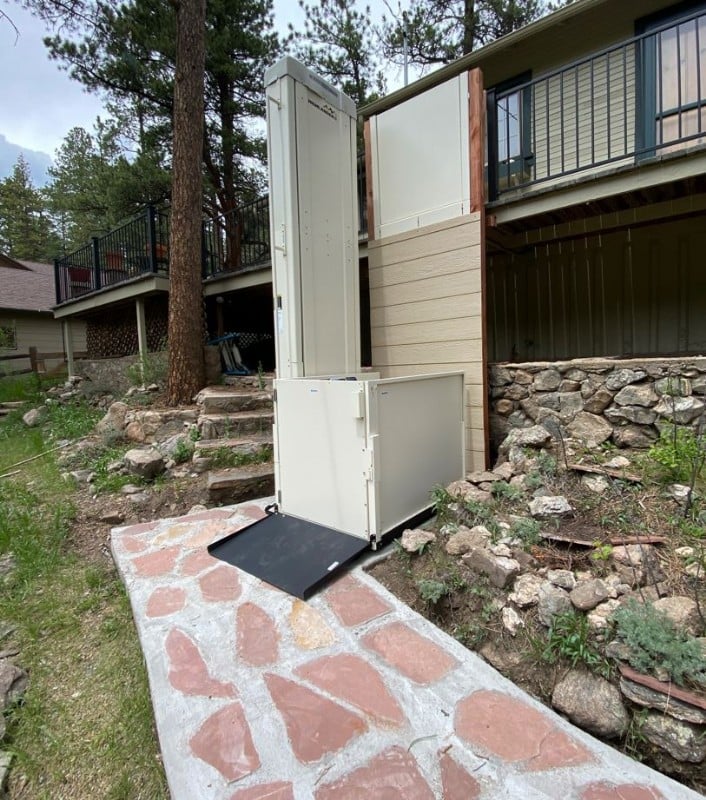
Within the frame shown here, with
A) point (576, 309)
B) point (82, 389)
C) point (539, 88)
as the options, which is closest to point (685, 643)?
point (576, 309)

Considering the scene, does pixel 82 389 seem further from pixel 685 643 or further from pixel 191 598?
pixel 685 643

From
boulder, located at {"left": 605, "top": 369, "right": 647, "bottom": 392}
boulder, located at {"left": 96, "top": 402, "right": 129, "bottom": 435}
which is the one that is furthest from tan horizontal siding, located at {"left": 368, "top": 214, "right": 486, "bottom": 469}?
boulder, located at {"left": 96, "top": 402, "right": 129, "bottom": 435}

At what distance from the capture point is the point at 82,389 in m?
8.86

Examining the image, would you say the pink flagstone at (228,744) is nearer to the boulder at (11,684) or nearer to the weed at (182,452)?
the boulder at (11,684)

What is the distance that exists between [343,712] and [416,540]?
3.13 ft

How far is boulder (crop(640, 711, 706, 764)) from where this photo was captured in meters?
1.19

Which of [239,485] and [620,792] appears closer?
[620,792]

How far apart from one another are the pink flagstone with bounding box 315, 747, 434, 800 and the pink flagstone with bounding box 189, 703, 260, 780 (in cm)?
25

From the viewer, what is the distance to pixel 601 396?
2.88 metres

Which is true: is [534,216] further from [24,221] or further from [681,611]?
[24,221]

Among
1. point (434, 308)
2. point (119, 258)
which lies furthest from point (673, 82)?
point (119, 258)

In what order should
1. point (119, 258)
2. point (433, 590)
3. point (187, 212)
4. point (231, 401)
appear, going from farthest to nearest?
1. point (119, 258)
2. point (187, 212)
3. point (231, 401)
4. point (433, 590)

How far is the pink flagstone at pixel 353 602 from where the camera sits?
189 cm

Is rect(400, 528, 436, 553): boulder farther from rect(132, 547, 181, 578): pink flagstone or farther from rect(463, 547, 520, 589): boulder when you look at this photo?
rect(132, 547, 181, 578): pink flagstone
